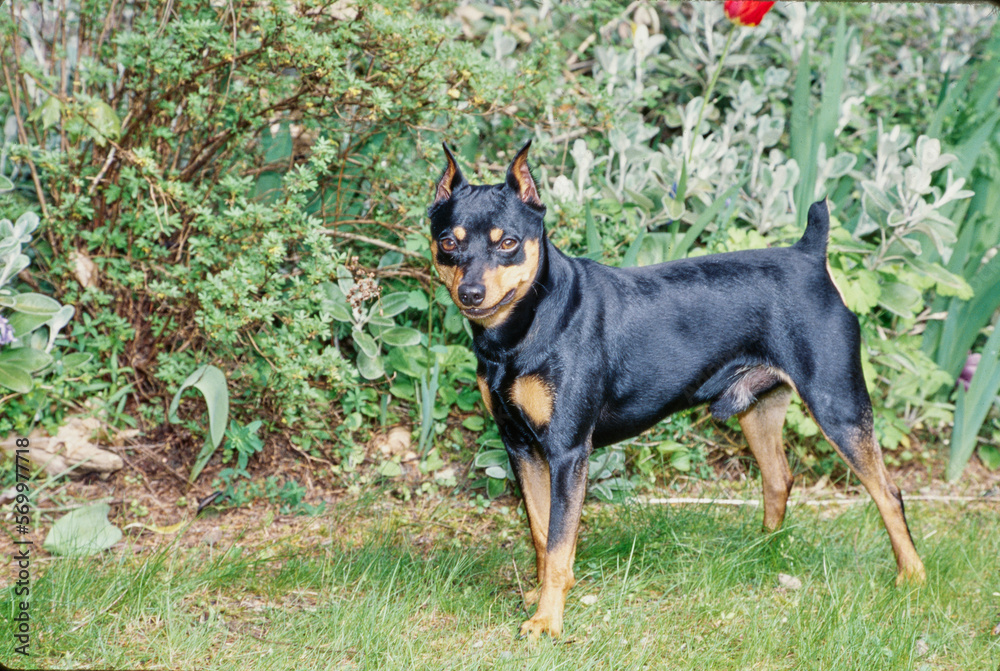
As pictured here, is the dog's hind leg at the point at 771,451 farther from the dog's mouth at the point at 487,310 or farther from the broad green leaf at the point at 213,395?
the broad green leaf at the point at 213,395

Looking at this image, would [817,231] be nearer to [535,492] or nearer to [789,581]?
[789,581]

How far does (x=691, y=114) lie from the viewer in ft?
14.5

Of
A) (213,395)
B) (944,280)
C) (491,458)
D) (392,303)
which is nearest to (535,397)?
(491,458)

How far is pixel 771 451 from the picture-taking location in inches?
141

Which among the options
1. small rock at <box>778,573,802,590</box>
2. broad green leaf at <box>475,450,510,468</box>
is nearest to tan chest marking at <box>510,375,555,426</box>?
broad green leaf at <box>475,450,510,468</box>

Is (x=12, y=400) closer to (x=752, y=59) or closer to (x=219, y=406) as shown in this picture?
(x=219, y=406)

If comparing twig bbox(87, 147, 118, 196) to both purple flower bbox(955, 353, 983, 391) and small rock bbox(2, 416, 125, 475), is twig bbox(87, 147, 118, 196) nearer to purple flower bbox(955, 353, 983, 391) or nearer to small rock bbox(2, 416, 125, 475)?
small rock bbox(2, 416, 125, 475)

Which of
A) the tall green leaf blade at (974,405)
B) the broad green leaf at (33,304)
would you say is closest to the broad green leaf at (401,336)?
the broad green leaf at (33,304)

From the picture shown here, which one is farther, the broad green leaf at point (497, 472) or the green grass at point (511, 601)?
the broad green leaf at point (497, 472)

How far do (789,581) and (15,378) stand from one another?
316 centimetres

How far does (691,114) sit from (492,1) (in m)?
1.51

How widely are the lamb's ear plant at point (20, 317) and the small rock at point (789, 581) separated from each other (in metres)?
3.08

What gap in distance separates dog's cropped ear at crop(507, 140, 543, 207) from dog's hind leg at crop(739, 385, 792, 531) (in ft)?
4.45

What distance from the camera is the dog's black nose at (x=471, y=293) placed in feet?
8.61
